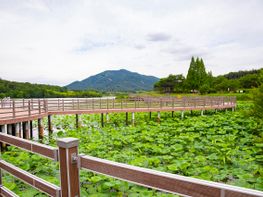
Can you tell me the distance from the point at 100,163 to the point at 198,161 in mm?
5652

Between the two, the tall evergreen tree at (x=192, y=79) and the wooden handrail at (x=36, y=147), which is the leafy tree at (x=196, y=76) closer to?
the tall evergreen tree at (x=192, y=79)

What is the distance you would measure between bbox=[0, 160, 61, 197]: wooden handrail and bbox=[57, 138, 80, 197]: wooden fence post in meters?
0.19

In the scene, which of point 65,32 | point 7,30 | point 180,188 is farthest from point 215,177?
point 65,32

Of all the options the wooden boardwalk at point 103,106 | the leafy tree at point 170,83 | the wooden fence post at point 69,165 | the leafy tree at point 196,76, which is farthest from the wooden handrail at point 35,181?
the leafy tree at point 170,83

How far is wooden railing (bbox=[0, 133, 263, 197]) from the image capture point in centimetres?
104

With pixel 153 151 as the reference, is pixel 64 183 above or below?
above

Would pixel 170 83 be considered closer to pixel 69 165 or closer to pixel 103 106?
pixel 103 106

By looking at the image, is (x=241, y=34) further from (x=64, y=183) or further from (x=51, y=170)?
(x=64, y=183)

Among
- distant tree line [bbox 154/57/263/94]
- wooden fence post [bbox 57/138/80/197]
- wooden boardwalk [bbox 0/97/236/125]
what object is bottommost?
wooden boardwalk [bbox 0/97/236/125]

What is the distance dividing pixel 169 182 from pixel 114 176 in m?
0.41

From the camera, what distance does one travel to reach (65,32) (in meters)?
16.1

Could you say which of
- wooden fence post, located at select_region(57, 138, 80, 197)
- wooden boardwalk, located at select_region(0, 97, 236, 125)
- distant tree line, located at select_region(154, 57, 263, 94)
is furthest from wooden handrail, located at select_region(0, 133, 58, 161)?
distant tree line, located at select_region(154, 57, 263, 94)

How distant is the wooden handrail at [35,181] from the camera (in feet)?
→ 5.98

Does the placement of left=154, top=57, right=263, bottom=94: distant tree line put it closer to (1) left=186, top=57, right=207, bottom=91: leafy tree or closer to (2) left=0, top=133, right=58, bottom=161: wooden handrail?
(1) left=186, top=57, right=207, bottom=91: leafy tree
